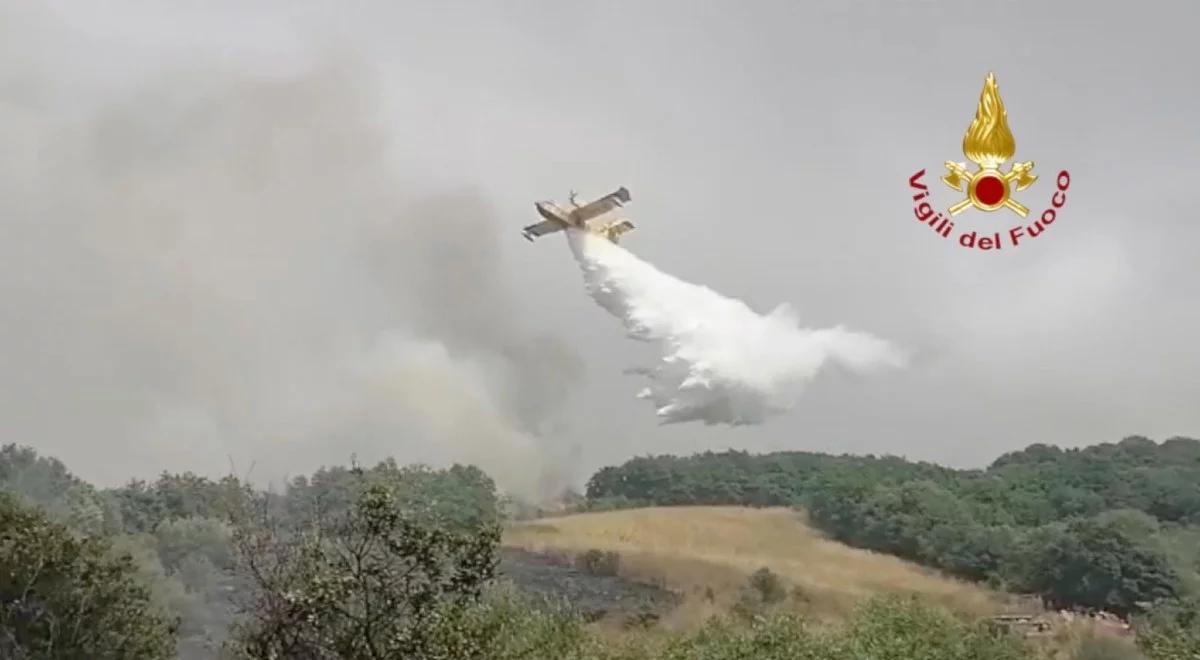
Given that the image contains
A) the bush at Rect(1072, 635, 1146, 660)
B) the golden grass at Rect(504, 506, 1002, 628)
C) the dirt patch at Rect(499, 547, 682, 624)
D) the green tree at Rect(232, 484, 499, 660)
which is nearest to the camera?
the green tree at Rect(232, 484, 499, 660)

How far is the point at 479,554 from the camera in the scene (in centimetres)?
2042

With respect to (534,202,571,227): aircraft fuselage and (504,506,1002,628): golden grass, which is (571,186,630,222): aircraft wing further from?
(504,506,1002,628): golden grass

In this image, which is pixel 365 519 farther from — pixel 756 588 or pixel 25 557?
pixel 756 588

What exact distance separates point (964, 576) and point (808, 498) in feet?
47.5

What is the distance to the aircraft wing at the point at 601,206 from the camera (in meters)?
37.1

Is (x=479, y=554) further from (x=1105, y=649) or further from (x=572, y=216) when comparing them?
(x=1105, y=649)

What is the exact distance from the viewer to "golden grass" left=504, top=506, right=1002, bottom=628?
58.8 m

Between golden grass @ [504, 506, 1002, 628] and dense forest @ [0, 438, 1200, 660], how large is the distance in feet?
7.56

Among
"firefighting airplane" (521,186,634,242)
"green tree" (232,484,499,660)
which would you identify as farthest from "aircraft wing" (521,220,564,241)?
"green tree" (232,484,499,660)

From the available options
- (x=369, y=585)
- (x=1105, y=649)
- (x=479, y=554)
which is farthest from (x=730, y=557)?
(x=369, y=585)

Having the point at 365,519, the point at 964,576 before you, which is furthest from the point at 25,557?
the point at 964,576

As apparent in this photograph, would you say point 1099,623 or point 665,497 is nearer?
point 1099,623

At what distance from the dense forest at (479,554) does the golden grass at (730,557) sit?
7.56ft

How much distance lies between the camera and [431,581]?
19766 millimetres
